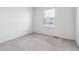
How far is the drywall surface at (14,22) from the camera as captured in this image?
11.0ft

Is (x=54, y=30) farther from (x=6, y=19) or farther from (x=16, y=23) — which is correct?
(x=6, y=19)

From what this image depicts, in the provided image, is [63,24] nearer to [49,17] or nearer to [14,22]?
[49,17]

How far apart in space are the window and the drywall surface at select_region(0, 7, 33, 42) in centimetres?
107

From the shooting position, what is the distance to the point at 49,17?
181 inches

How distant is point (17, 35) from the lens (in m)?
4.11

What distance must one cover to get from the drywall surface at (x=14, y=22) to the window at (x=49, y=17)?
3.51 ft

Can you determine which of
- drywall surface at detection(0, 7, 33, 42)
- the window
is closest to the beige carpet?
drywall surface at detection(0, 7, 33, 42)

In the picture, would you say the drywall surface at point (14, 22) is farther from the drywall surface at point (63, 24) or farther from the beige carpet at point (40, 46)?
the drywall surface at point (63, 24)

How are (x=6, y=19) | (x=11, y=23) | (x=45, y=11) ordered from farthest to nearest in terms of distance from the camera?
(x=45, y=11) → (x=11, y=23) → (x=6, y=19)

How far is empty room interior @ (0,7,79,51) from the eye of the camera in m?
3.15

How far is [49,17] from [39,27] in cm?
99

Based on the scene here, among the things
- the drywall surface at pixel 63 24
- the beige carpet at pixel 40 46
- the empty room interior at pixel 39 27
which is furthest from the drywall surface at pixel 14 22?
the drywall surface at pixel 63 24
